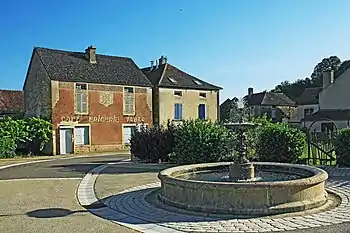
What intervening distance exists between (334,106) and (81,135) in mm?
22705

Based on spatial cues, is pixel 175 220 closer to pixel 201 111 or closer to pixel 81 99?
pixel 81 99

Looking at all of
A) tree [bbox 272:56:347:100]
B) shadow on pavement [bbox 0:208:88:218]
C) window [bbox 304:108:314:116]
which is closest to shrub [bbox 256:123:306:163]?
shadow on pavement [bbox 0:208:88:218]

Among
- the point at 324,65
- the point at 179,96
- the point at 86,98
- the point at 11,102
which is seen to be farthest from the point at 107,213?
the point at 324,65

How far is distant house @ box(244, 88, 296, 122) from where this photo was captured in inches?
2032

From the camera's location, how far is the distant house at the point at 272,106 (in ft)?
169

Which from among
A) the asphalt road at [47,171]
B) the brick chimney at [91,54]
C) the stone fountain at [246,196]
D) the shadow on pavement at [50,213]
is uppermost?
the brick chimney at [91,54]

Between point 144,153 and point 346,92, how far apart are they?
24.3m

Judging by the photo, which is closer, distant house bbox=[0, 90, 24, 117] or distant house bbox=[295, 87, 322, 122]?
distant house bbox=[0, 90, 24, 117]

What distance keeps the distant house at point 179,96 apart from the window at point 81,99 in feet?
21.4

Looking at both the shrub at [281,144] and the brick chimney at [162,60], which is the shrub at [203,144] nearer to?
the shrub at [281,144]

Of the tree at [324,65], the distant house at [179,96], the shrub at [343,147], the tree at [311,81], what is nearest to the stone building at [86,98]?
the distant house at [179,96]

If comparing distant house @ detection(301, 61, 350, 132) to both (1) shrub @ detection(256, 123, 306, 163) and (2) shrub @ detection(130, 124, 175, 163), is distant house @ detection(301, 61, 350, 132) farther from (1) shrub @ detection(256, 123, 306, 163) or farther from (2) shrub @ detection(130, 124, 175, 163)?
(2) shrub @ detection(130, 124, 175, 163)

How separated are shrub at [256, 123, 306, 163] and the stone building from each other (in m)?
17.7

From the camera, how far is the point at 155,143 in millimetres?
16516
